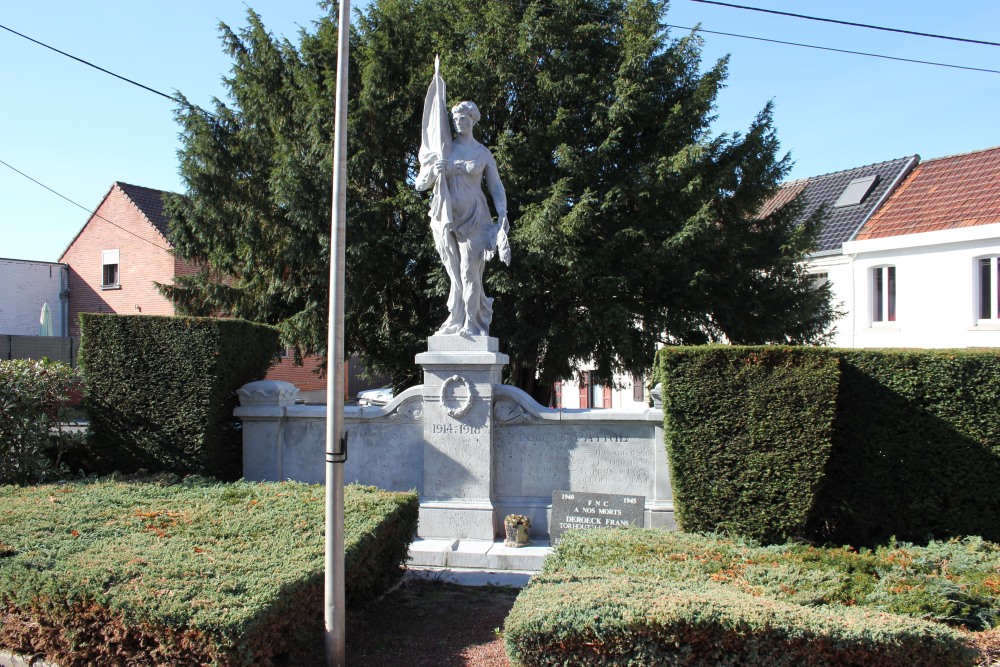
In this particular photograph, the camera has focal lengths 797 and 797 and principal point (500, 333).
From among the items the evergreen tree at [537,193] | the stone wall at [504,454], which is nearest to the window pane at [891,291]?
the evergreen tree at [537,193]

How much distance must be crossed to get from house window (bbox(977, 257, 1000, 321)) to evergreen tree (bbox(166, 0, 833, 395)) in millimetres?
6738

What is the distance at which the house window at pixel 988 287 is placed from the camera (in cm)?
1833

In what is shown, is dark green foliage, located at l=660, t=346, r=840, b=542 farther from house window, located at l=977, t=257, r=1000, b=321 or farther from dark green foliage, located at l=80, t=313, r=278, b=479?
house window, located at l=977, t=257, r=1000, b=321

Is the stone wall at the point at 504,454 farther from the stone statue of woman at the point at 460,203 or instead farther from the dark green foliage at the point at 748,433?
the dark green foliage at the point at 748,433

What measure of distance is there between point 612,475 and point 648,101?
24.8 feet

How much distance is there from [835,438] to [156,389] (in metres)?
7.24

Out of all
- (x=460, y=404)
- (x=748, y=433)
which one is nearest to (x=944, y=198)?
(x=748, y=433)

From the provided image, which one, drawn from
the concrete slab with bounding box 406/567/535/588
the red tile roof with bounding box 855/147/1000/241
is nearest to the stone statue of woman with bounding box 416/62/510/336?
the concrete slab with bounding box 406/567/535/588

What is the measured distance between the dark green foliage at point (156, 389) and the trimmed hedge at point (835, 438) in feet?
16.7

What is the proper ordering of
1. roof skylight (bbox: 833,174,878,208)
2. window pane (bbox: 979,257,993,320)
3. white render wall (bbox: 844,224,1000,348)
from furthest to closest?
roof skylight (bbox: 833,174,878,208) < window pane (bbox: 979,257,993,320) < white render wall (bbox: 844,224,1000,348)

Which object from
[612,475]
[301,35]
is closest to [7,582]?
[612,475]

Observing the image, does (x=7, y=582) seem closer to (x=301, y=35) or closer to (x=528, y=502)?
(x=528, y=502)

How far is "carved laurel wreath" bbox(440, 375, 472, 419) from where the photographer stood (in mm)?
8484

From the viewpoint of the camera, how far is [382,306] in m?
15.1
